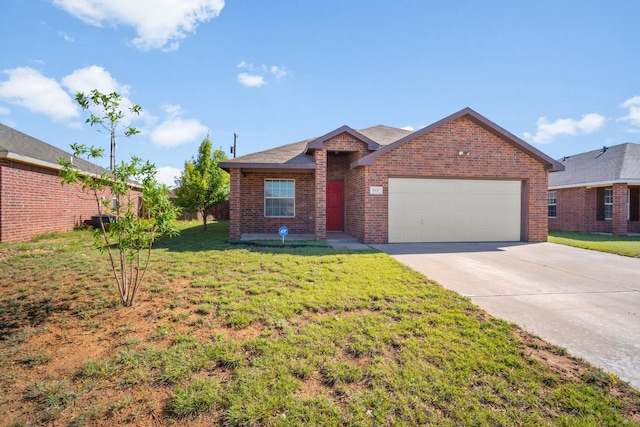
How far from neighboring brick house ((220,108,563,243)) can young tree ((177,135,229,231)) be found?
4.04m

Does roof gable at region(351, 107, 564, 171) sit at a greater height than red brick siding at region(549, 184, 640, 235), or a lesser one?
greater

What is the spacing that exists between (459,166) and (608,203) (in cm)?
1143

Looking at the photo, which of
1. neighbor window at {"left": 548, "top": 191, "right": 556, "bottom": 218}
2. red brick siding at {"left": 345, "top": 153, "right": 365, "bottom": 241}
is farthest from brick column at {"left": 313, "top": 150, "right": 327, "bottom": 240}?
neighbor window at {"left": 548, "top": 191, "right": 556, "bottom": 218}

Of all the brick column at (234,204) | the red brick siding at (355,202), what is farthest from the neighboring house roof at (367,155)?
the red brick siding at (355,202)

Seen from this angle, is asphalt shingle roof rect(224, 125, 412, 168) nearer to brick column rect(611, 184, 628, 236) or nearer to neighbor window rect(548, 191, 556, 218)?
brick column rect(611, 184, 628, 236)

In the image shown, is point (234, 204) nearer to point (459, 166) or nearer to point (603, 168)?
point (459, 166)

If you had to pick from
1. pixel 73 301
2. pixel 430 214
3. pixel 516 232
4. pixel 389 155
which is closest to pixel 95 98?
pixel 73 301

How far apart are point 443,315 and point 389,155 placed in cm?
759

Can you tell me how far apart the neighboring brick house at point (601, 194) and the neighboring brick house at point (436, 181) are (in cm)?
707

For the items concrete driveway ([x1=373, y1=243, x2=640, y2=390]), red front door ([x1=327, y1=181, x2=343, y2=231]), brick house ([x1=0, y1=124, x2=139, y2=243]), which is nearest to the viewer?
concrete driveway ([x1=373, y1=243, x2=640, y2=390])

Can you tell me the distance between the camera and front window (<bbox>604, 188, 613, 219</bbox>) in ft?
52.4

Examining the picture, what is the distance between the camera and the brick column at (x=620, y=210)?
1495 cm

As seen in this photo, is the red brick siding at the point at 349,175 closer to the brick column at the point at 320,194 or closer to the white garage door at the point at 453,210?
the brick column at the point at 320,194

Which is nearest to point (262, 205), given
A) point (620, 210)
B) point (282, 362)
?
point (282, 362)
